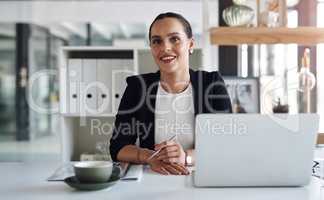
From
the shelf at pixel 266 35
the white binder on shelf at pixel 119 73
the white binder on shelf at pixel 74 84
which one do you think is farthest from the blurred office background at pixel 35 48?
the shelf at pixel 266 35

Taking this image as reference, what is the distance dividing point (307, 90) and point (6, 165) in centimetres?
190

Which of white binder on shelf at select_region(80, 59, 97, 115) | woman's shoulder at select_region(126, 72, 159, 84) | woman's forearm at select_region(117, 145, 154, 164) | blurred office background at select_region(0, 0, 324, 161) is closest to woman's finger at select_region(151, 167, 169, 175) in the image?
woman's forearm at select_region(117, 145, 154, 164)

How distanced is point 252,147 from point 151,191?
34 centimetres

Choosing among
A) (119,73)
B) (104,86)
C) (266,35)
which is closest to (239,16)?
(266,35)

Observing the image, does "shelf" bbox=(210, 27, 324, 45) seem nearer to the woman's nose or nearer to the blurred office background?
the woman's nose

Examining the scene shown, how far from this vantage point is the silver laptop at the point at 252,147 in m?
1.14

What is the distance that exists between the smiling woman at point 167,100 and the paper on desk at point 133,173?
0.09m

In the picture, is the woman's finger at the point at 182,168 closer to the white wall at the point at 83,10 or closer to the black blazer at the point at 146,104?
the black blazer at the point at 146,104

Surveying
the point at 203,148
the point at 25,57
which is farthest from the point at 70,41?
the point at 203,148

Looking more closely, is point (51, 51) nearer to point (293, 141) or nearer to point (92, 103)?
point (92, 103)

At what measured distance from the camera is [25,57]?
682cm

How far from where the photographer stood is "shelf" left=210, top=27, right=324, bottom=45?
205cm

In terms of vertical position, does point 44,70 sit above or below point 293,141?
above

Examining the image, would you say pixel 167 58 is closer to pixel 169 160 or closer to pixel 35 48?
pixel 169 160
